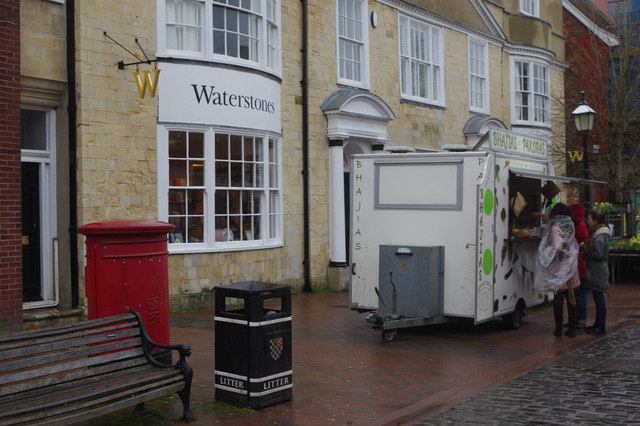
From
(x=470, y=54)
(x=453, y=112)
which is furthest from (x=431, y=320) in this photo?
(x=470, y=54)

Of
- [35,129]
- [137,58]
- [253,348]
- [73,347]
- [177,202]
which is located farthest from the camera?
[177,202]

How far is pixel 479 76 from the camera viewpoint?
21719 millimetres

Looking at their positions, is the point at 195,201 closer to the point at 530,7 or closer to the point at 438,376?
the point at 438,376

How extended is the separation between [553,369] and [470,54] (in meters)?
14.9

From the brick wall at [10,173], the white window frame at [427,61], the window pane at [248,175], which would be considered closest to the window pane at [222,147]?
the window pane at [248,175]

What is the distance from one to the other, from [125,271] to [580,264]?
6749 mm

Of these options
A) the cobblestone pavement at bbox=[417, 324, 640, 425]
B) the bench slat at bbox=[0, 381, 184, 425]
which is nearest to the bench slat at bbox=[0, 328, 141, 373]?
Answer: the bench slat at bbox=[0, 381, 184, 425]

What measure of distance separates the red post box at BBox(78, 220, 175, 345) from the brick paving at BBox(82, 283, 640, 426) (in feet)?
2.81

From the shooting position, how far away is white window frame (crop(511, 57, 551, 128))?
76.9 feet

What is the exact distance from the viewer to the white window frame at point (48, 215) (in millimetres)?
11289

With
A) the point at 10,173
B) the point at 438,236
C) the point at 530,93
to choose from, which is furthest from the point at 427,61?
the point at 10,173

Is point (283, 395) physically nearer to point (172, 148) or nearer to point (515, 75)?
point (172, 148)

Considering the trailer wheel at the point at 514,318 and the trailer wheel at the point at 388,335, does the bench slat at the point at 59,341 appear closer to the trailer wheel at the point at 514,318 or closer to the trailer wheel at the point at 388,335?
the trailer wheel at the point at 388,335

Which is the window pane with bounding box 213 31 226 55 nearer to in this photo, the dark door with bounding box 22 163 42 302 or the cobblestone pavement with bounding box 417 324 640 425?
the dark door with bounding box 22 163 42 302
